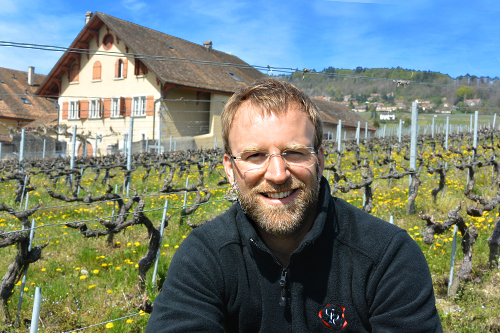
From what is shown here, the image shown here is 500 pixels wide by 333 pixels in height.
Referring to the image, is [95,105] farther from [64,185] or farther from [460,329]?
[460,329]

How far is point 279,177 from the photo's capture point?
1.78 m

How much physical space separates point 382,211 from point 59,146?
3117 cm

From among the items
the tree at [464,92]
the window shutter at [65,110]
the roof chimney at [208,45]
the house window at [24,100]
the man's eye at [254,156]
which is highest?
the roof chimney at [208,45]

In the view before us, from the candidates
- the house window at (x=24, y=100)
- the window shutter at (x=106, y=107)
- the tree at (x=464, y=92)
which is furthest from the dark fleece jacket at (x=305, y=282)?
the house window at (x=24, y=100)

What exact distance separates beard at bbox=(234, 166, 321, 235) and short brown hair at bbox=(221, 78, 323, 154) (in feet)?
0.72

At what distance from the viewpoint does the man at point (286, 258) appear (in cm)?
164

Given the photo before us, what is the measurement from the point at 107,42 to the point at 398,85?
2756 cm

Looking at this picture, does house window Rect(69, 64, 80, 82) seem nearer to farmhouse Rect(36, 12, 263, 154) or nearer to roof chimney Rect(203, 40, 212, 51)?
farmhouse Rect(36, 12, 263, 154)

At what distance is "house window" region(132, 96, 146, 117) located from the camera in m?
29.1

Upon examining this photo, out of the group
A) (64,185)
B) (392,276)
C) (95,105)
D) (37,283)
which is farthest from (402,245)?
(95,105)

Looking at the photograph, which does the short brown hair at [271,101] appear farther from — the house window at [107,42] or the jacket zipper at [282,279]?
the house window at [107,42]

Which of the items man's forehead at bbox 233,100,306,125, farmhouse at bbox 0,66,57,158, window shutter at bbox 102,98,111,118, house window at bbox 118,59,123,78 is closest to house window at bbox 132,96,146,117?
window shutter at bbox 102,98,111,118

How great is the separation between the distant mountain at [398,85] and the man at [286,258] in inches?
321

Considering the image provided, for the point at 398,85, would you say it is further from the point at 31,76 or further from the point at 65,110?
the point at 31,76
